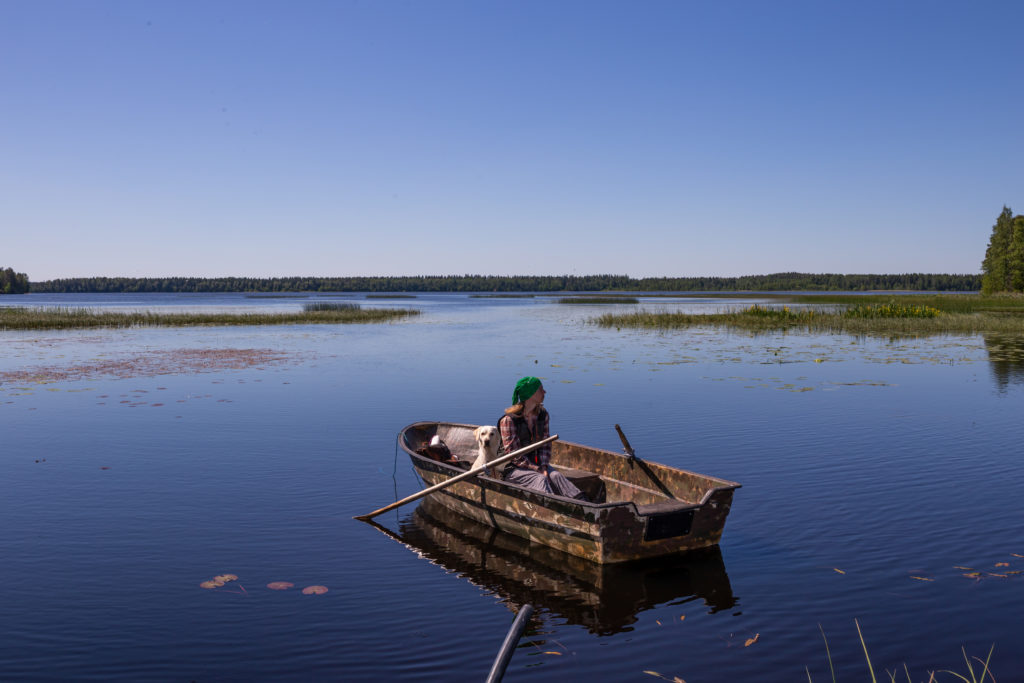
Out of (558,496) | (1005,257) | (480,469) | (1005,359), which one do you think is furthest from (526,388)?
(1005,257)

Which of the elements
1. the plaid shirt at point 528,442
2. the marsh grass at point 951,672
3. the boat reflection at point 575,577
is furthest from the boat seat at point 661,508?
the marsh grass at point 951,672

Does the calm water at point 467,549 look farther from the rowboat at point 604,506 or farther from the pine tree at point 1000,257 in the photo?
the pine tree at point 1000,257

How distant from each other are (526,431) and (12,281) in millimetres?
205046

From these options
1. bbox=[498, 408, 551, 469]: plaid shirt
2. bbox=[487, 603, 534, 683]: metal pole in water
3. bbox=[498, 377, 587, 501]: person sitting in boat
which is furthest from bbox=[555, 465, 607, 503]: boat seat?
bbox=[487, 603, 534, 683]: metal pole in water

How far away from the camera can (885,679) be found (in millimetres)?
6594

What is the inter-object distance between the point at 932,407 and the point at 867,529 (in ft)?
38.8

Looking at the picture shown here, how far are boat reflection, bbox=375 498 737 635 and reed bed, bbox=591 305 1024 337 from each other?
3885cm

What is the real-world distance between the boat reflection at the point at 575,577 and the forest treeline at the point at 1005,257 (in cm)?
9645

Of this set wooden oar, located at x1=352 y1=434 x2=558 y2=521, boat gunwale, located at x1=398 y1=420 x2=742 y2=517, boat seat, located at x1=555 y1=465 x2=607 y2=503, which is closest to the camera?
boat gunwale, located at x1=398 y1=420 x2=742 y2=517

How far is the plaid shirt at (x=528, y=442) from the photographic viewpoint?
11.0m

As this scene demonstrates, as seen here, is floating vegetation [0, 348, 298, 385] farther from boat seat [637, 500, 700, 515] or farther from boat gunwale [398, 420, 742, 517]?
boat seat [637, 500, 700, 515]

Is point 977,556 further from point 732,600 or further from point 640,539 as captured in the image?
point 640,539

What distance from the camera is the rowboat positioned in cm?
913

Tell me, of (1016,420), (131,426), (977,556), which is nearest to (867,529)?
(977,556)
